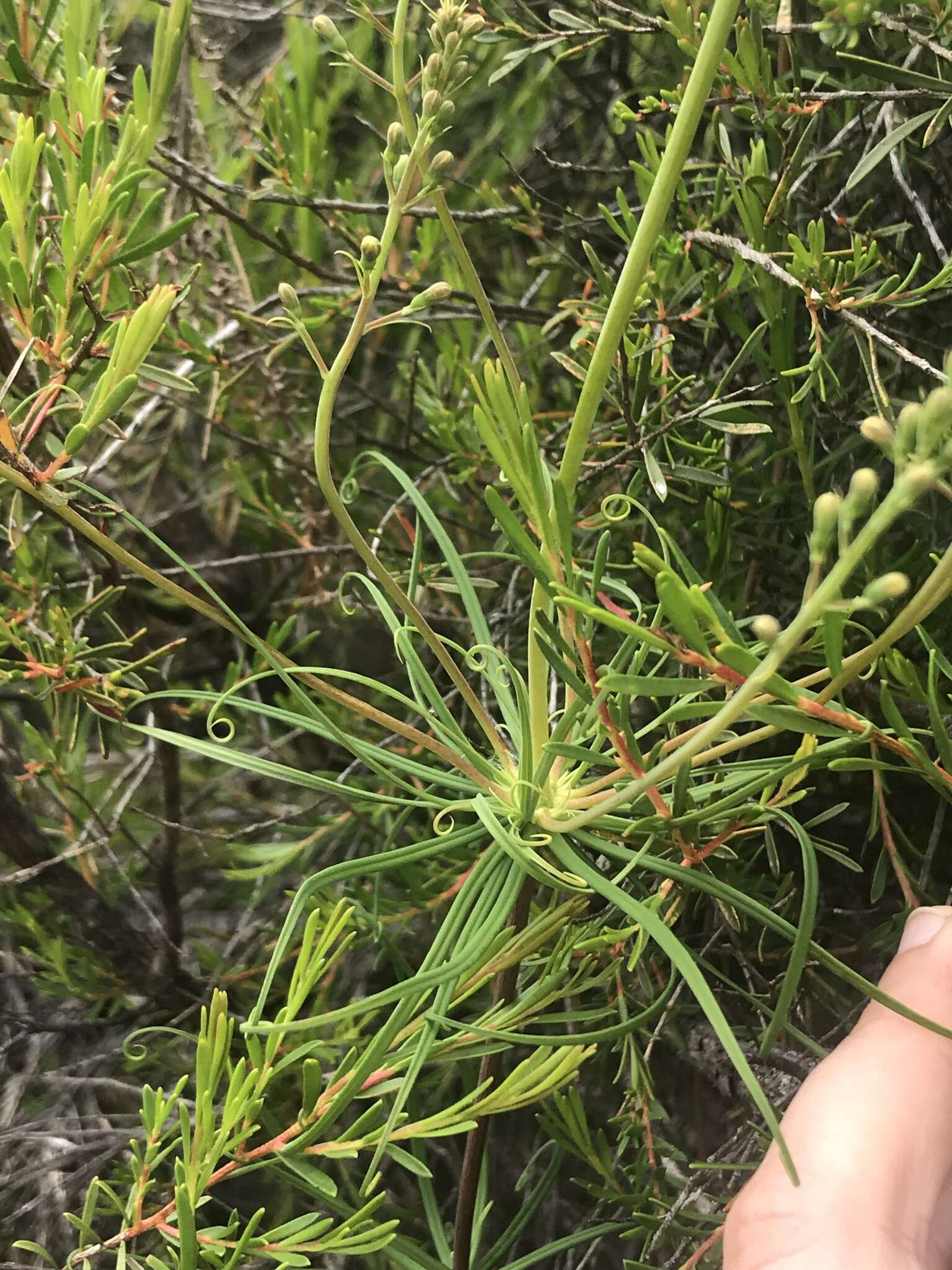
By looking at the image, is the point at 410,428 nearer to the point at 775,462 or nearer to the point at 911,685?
the point at 775,462

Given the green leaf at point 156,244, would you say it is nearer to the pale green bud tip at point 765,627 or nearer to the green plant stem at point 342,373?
the green plant stem at point 342,373

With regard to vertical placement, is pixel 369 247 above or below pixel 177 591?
above

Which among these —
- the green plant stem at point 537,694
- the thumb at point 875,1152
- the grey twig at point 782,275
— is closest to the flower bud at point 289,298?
the green plant stem at point 537,694

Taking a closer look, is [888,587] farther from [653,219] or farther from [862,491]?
[653,219]

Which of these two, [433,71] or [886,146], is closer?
[433,71]

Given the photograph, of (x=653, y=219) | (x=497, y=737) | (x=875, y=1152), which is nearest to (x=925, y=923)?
(x=875, y=1152)

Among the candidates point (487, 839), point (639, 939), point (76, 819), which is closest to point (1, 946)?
point (76, 819)

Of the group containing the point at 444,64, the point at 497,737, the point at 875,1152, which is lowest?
the point at 875,1152

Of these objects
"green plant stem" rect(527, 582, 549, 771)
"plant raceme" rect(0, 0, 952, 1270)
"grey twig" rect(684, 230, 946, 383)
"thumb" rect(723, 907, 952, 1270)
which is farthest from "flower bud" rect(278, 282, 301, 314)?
"thumb" rect(723, 907, 952, 1270)
